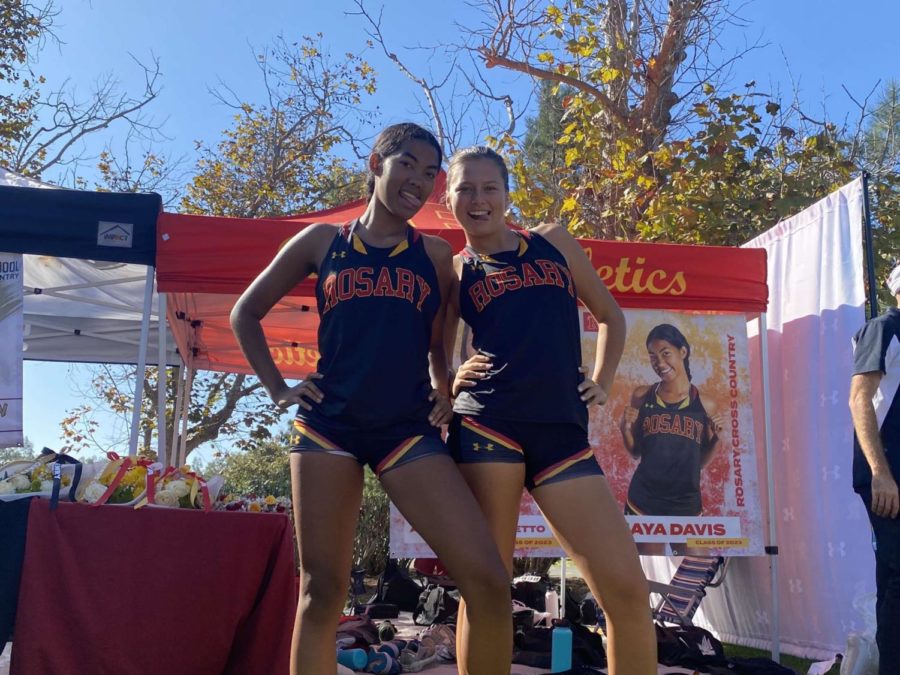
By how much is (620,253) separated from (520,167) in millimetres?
4591

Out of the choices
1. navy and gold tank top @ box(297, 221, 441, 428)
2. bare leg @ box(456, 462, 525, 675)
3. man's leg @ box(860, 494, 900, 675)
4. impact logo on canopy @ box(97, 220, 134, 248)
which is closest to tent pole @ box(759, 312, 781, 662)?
man's leg @ box(860, 494, 900, 675)

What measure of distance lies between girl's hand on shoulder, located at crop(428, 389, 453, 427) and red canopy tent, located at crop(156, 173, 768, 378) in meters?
2.44

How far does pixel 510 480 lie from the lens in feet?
8.11

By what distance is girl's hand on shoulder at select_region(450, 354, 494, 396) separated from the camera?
2.57 m

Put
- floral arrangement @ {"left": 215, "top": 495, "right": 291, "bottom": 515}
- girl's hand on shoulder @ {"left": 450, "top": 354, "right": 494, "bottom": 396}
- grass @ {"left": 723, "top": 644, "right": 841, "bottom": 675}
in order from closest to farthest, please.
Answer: girl's hand on shoulder @ {"left": 450, "top": 354, "right": 494, "bottom": 396}, floral arrangement @ {"left": 215, "top": 495, "right": 291, "bottom": 515}, grass @ {"left": 723, "top": 644, "right": 841, "bottom": 675}

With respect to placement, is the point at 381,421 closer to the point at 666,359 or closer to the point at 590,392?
the point at 590,392

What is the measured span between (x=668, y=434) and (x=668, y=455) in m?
0.13

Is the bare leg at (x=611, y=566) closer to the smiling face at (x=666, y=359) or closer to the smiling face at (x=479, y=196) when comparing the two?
the smiling face at (x=479, y=196)

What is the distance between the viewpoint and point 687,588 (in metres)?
5.75

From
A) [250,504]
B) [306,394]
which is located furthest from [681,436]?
[306,394]

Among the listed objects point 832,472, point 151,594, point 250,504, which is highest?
point 832,472

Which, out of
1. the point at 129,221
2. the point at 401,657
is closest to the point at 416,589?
the point at 401,657

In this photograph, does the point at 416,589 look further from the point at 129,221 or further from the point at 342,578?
the point at 342,578

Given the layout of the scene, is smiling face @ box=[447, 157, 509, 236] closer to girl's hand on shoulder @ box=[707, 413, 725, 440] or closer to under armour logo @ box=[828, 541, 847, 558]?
girl's hand on shoulder @ box=[707, 413, 725, 440]
